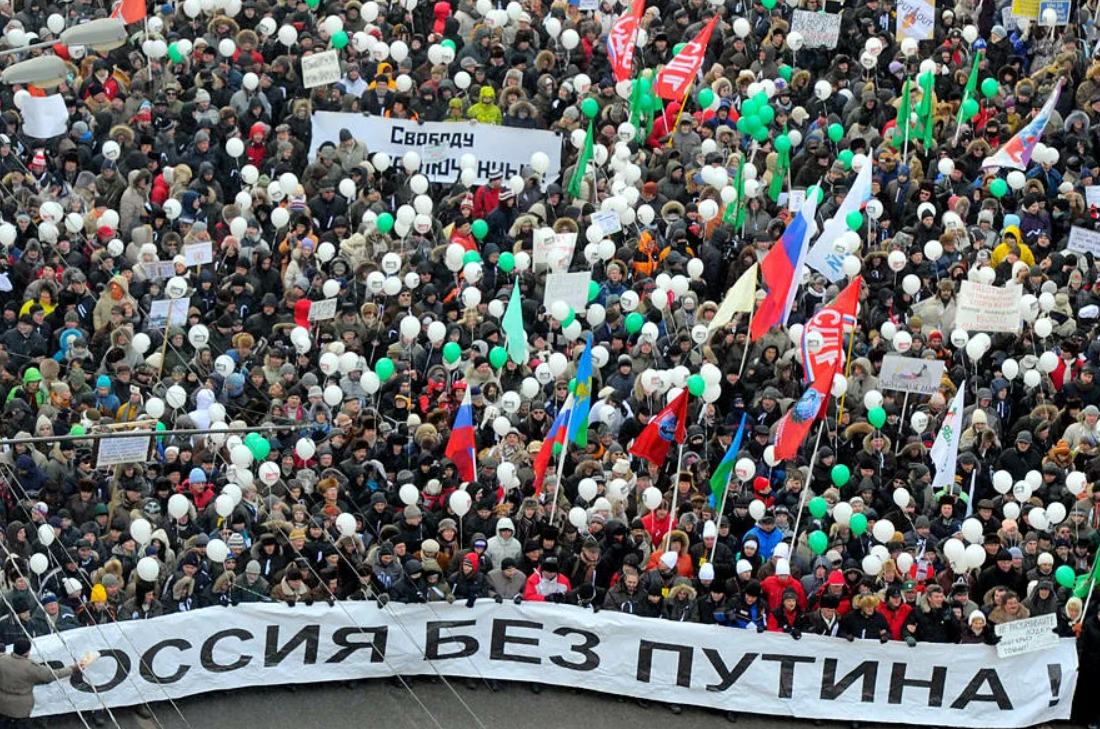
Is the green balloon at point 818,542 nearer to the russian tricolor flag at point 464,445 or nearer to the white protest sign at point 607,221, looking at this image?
the russian tricolor flag at point 464,445

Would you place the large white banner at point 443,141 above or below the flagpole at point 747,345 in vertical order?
above

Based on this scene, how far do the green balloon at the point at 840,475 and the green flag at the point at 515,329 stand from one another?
3.32m

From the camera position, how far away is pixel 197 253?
26.7 meters

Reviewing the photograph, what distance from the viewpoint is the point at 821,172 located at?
2877cm

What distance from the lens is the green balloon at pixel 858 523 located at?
2406 centimetres

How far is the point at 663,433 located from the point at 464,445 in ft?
6.18

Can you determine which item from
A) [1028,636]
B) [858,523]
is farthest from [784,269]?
[1028,636]

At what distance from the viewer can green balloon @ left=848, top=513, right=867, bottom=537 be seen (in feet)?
78.9

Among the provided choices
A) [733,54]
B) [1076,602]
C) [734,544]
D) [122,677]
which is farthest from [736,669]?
[733,54]

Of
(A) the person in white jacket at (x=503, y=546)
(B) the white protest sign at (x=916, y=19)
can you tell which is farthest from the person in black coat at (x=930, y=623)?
(B) the white protest sign at (x=916, y=19)

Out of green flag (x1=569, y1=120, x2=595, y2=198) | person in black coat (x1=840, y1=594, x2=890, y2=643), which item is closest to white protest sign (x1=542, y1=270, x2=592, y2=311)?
green flag (x1=569, y1=120, x2=595, y2=198)

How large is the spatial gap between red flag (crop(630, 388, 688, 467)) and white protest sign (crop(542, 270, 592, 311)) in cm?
216

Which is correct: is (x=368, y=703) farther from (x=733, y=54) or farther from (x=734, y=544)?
(x=733, y=54)

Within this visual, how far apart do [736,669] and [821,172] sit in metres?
7.32
